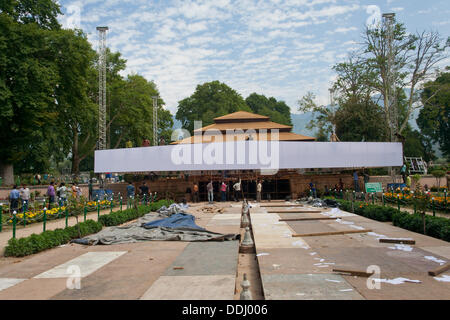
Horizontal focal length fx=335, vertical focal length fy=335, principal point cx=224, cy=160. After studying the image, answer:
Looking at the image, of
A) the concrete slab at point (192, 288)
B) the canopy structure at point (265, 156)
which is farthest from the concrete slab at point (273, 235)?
the canopy structure at point (265, 156)

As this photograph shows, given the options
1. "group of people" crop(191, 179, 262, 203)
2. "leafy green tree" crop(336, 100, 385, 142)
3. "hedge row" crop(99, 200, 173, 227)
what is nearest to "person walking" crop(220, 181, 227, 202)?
"group of people" crop(191, 179, 262, 203)

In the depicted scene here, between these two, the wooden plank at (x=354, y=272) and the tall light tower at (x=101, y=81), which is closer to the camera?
the wooden plank at (x=354, y=272)

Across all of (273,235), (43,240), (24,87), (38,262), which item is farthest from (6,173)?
(273,235)

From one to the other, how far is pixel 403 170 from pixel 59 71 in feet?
107

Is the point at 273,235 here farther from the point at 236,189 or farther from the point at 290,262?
the point at 236,189

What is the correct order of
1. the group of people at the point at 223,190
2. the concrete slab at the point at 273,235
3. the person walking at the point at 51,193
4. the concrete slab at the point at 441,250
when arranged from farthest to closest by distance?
the group of people at the point at 223,190
the person walking at the point at 51,193
the concrete slab at the point at 273,235
the concrete slab at the point at 441,250

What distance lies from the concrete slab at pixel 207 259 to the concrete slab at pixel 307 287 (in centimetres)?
113

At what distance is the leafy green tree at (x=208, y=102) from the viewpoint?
6656 cm

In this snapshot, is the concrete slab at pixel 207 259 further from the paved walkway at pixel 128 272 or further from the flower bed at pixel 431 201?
the flower bed at pixel 431 201

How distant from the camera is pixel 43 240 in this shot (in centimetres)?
995

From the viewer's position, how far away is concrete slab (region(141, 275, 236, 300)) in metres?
5.55

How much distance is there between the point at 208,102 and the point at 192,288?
210 feet

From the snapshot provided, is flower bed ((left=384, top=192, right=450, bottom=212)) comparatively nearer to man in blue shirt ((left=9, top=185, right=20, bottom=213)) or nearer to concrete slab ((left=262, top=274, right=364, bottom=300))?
concrete slab ((left=262, top=274, right=364, bottom=300))
